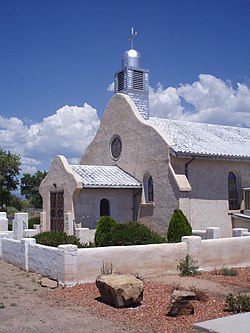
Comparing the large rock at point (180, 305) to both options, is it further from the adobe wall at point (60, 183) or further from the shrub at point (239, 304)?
the adobe wall at point (60, 183)

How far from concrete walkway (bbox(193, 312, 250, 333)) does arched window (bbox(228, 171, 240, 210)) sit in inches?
569

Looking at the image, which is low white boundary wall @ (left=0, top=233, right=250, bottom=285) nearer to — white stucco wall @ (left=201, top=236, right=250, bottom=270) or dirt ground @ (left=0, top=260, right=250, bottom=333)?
white stucco wall @ (left=201, top=236, right=250, bottom=270)

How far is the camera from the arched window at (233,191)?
22000 millimetres

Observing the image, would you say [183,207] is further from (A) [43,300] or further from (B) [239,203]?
(A) [43,300]

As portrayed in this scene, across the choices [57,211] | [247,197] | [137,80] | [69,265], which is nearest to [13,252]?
[69,265]

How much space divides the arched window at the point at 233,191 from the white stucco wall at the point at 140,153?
3.84 meters

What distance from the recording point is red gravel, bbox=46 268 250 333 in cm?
821

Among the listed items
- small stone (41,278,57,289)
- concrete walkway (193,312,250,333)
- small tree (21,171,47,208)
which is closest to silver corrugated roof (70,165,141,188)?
small stone (41,278,57,289)

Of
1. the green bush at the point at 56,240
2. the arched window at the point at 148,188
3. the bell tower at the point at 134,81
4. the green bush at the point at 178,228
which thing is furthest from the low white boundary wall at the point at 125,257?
the bell tower at the point at 134,81

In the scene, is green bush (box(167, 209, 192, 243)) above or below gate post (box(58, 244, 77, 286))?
above

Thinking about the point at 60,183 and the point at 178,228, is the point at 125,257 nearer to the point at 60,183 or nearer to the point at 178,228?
the point at 178,228

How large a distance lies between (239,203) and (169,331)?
15.3 metres

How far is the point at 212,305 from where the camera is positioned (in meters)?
9.34

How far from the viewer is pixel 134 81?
2480 centimetres
